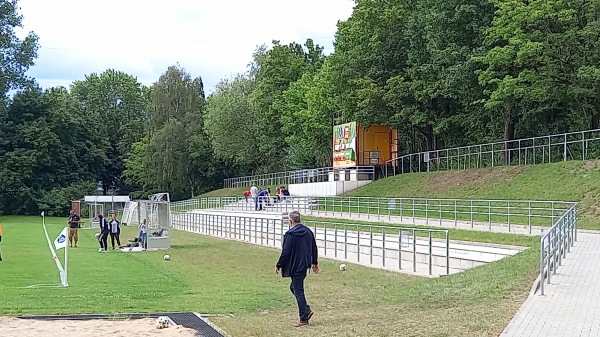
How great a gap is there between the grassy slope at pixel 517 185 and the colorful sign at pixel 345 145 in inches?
244

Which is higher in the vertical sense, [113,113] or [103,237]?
[113,113]

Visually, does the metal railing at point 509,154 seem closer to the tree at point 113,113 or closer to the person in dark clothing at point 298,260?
the person in dark clothing at point 298,260

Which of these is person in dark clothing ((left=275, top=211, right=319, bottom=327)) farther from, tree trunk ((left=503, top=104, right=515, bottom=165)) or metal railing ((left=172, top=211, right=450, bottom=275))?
tree trunk ((left=503, top=104, right=515, bottom=165))

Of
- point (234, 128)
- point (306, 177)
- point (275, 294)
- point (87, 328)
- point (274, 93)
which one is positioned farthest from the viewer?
point (234, 128)

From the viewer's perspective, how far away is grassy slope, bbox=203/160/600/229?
3022 centimetres

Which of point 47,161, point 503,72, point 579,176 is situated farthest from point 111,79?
point 579,176

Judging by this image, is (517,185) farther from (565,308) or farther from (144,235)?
(565,308)

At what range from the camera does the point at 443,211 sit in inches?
1294

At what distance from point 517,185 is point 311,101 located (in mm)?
34011

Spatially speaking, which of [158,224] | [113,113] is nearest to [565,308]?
[158,224]

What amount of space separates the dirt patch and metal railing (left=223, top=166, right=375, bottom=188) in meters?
9.73

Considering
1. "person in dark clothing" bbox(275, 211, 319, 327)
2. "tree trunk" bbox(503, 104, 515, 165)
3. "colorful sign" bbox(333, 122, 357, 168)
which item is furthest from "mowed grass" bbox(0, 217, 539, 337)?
"colorful sign" bbox(333, 122, 357, 168)

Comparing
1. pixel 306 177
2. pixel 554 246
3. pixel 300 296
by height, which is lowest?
pixel 300 296

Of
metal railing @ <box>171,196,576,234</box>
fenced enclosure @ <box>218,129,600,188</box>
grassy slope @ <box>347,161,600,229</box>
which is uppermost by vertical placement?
fenced enclosure @ <box>218,129,600,188</box>
